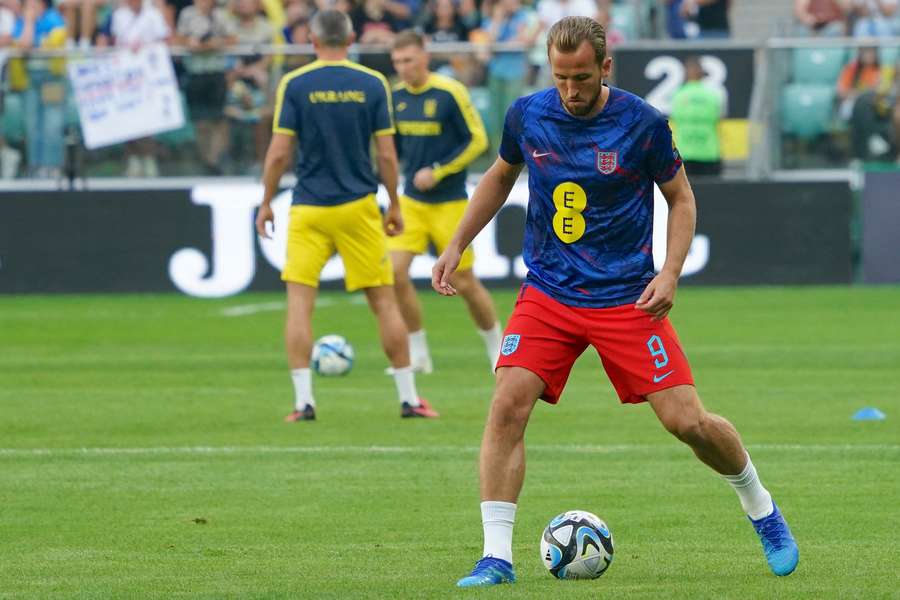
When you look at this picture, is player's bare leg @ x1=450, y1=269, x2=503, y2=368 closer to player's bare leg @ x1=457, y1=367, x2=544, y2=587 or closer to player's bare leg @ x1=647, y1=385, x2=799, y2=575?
player's bare leg @ x1=647, y1=385, x2=799, y2=575

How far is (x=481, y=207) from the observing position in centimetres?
693

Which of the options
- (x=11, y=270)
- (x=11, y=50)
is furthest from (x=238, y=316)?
(x=11, y=50)

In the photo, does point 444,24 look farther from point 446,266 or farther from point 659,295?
point 659,295

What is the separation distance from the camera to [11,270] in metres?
20.9

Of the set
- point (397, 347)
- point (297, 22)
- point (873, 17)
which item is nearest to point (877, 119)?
point (873, 17)

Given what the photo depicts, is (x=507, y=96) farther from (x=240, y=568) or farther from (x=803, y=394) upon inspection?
(x=240, y=568)

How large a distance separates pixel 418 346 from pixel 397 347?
2.34 m

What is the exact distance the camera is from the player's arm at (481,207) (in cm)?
693

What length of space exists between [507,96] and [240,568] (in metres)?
15.0

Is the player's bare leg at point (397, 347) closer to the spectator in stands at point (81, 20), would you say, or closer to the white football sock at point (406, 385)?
the white football sock at point (406, 385)

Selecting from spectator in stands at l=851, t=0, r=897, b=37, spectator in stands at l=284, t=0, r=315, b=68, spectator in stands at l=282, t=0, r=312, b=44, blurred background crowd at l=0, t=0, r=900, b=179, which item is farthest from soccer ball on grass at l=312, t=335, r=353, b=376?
spectator in stands at l=851, t=0, r=897, b=37

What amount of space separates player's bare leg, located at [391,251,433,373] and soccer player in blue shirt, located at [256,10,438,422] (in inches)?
78.2

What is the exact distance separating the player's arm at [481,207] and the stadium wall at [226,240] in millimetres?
13669

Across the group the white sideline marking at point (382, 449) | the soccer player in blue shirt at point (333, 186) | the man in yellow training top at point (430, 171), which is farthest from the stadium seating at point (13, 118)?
the white sideline marking at point (382, 449)
